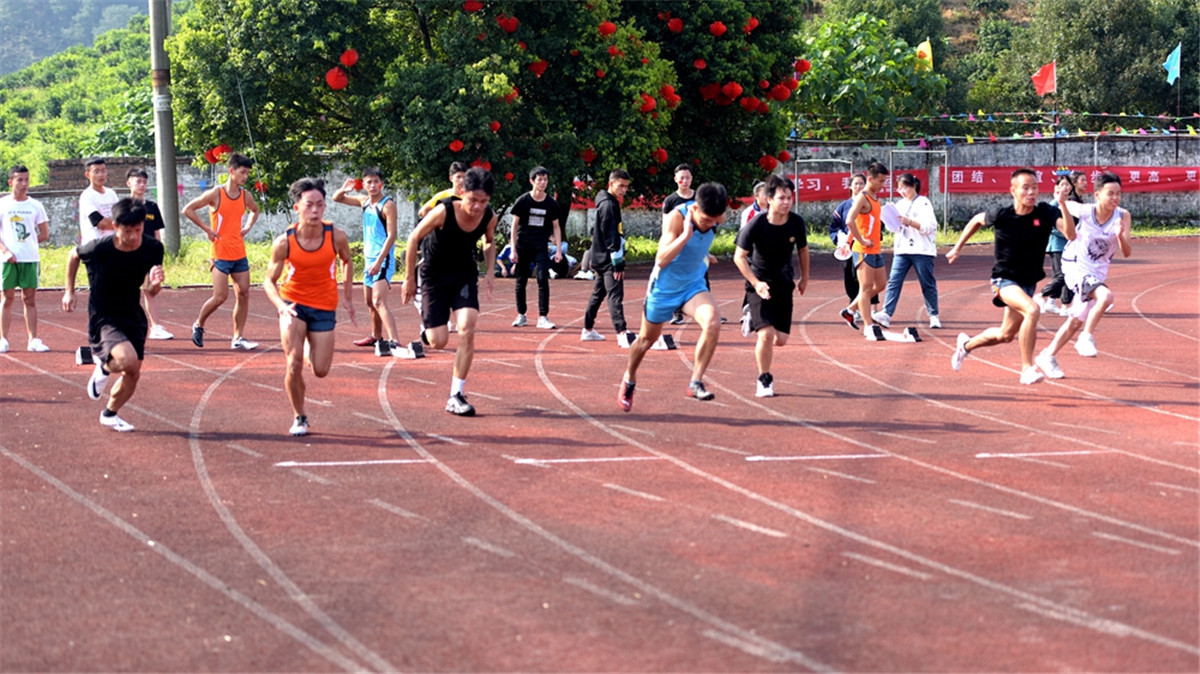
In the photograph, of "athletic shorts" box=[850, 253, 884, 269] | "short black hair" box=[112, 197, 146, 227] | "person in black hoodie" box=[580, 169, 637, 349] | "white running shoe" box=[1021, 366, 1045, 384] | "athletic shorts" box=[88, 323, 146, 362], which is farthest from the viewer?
"athletic shorts" box=[850, 253, 884, 269]

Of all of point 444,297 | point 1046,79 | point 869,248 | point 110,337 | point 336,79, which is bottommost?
point 110,337

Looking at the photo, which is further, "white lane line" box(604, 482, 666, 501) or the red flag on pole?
the red flag on pole

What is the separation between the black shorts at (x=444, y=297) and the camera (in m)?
10.2

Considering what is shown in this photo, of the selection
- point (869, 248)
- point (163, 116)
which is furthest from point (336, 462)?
point (163, 116)

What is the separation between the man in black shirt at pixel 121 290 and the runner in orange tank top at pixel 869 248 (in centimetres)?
754

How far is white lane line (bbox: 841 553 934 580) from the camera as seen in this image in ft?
20.0

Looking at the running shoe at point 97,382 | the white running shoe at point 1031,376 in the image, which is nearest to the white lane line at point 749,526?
the white running shoe at point 1031,376

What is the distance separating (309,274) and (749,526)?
406 centimetres

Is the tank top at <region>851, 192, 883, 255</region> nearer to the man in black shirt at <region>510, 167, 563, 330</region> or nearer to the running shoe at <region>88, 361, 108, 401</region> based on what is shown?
the man in black shirt at <region>510, 167, 563, 330</region>

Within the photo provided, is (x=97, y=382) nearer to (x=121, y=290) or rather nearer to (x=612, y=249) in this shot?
(x=121, y=290)

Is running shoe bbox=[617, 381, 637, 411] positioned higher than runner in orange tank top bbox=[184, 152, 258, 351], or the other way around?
runner in orange tank top bbox=[184, 152, 258, 351]

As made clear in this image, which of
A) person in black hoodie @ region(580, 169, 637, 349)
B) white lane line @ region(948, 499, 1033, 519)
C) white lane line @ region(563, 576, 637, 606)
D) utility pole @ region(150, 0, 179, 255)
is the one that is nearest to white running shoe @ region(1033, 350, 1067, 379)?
person in black hoodie @ region(580, 169, 637, 349)

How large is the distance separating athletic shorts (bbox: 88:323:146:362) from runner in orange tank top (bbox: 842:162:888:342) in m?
7.60

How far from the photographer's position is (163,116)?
2341 cm
